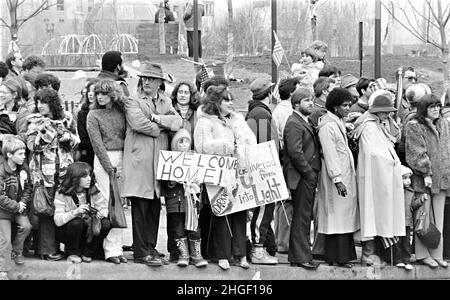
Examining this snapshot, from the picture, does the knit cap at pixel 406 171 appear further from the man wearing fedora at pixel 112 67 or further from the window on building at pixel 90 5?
the window on building at pixel 90 5

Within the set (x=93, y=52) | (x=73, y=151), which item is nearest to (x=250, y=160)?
(x=73, y=151)

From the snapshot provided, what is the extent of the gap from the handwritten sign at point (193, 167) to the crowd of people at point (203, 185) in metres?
0.09

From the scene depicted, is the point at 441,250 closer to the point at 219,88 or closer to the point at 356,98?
the point at 356,98

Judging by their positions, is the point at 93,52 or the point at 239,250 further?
the point at 93,52

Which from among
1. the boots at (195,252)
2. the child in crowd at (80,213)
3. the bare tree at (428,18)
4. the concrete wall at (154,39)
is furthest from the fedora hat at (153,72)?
the concrete wall at (154,39)

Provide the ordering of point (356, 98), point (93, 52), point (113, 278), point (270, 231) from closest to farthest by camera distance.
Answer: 1. point (113, 278)
2. point (270, 231)
3. point (356, 98)
4. point (93, 52)

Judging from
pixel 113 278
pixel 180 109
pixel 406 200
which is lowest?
pixel 113 278

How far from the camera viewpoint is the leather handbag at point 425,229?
1071 centimetres

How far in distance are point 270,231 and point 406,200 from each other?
1.62 meters

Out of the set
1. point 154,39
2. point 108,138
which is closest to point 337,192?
point 108,138

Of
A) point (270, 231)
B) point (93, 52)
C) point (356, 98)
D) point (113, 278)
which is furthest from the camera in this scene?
point (93, 52)

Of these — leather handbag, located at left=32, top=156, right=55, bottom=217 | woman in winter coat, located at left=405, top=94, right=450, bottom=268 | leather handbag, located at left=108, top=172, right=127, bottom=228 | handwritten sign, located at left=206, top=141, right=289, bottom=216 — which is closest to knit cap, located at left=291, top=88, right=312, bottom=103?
handwritten sign, located at left=206, top=141, right=289, bottom=216

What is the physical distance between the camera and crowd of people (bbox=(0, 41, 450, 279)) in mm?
9820

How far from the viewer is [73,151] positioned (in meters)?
10.2
